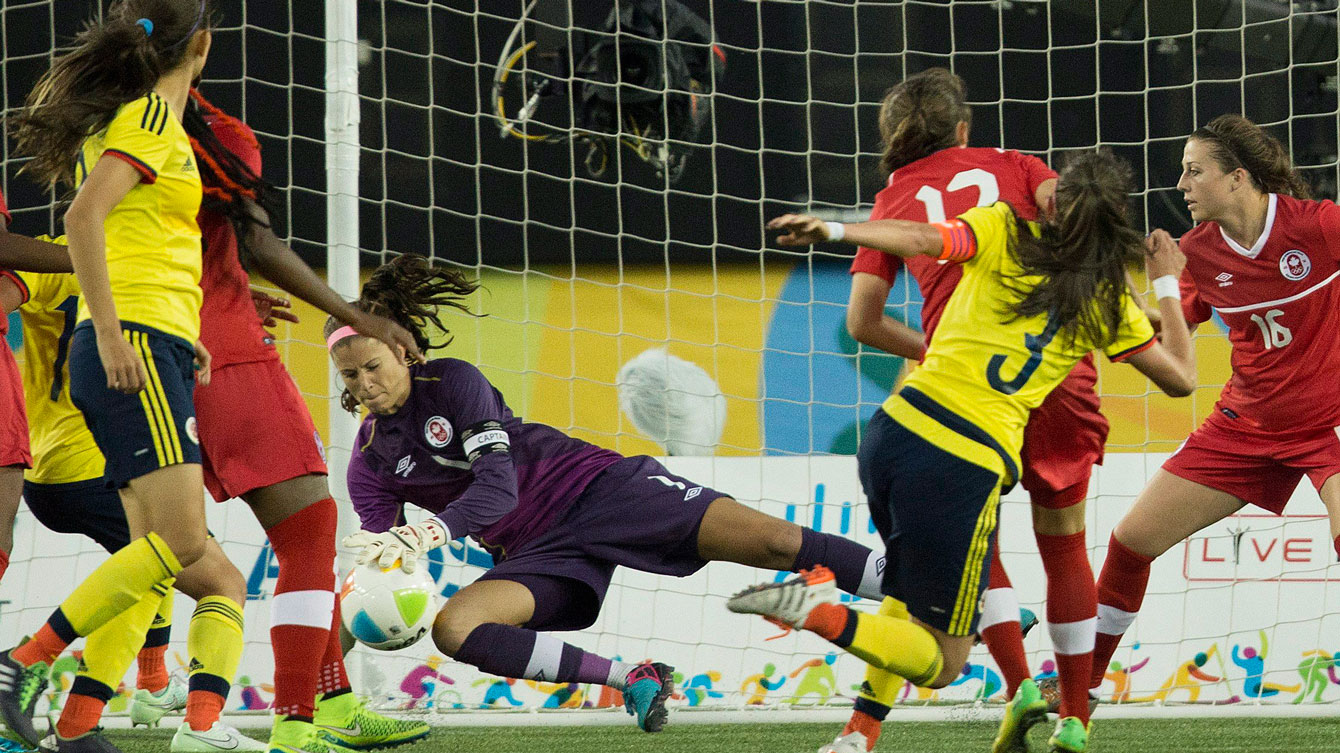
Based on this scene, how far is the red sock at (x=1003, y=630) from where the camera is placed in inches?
123

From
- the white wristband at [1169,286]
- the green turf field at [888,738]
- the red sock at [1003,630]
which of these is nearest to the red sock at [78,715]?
the green turf field at [888,738]

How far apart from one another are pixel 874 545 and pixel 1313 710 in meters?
1.39

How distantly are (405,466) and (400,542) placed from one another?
557 mm

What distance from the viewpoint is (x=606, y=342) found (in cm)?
568

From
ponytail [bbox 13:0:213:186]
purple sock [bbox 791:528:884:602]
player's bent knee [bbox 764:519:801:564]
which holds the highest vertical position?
ponytail [bbox 13:0:213:186]

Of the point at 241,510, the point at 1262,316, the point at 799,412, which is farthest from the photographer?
the point at 799,412

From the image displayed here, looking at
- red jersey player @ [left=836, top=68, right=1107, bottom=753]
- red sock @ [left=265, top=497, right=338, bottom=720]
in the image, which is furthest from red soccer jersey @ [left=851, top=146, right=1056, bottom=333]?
red sock @ [left=265, top=497, right=338, bottom=720]

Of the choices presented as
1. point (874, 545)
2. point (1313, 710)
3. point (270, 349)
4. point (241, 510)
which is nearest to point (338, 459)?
point (241, 510)

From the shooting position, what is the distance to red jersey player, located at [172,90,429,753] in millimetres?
2789

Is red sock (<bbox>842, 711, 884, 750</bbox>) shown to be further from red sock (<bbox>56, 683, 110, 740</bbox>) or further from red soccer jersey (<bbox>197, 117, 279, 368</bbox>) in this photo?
red sock (<bbox>56, 683, 110, 740</bbox>)

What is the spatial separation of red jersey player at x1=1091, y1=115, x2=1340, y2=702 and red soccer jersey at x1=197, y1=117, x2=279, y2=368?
6.84 ft

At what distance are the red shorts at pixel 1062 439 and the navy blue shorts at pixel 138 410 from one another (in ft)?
5.81

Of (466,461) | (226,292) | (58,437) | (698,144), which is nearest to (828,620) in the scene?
(466,461)

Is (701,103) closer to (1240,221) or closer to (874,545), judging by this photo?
(874,545)
